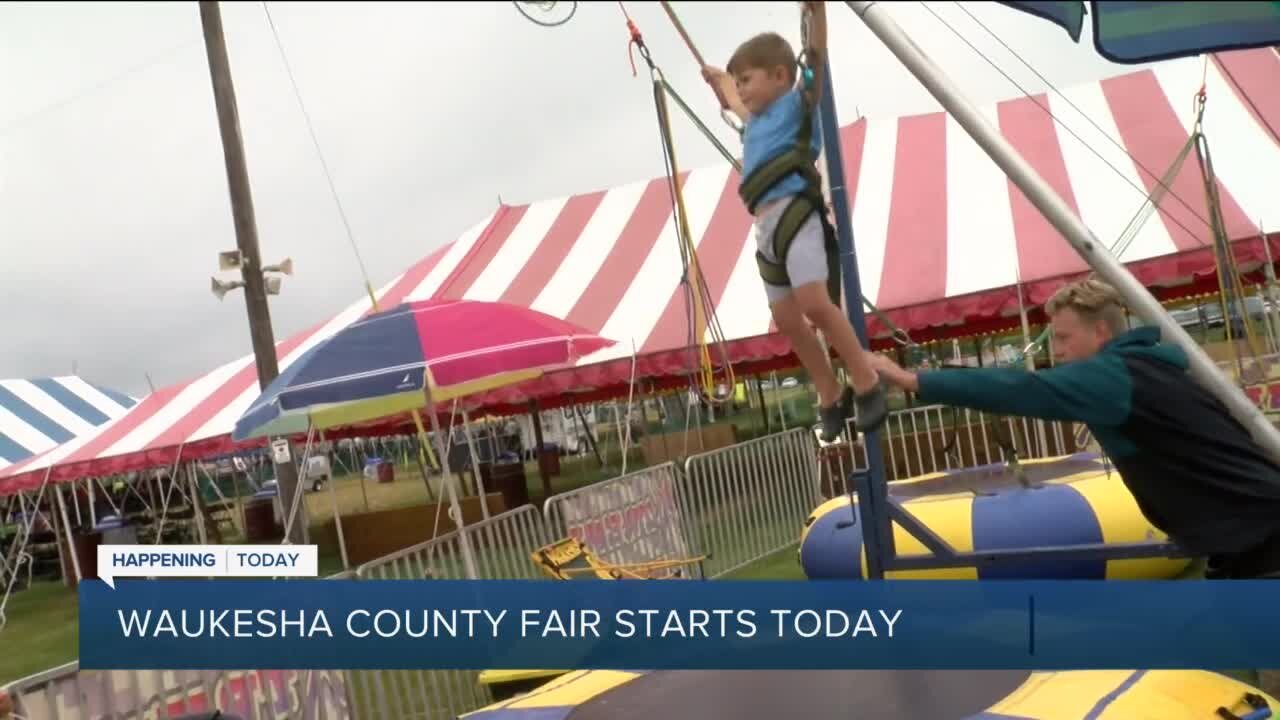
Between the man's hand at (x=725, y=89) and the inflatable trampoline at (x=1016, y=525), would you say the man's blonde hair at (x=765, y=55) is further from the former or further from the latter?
the inflatable trampoline at (x=1016, y=525)

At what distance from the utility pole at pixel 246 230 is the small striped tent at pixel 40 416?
449 cm

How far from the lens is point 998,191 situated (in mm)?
8039

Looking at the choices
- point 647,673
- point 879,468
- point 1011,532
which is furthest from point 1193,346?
point 1011,532

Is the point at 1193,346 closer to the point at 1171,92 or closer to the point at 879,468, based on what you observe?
the point at 879,468

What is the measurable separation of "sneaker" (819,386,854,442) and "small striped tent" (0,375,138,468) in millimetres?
10454

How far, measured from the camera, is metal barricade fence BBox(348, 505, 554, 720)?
14.4ft

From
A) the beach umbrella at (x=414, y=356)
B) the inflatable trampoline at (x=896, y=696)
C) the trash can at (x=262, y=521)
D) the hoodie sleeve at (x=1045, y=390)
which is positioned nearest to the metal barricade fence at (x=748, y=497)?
the beach umbrella at (x=414, y=356)

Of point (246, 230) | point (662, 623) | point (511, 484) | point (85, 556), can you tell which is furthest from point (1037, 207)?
point (85, 556)

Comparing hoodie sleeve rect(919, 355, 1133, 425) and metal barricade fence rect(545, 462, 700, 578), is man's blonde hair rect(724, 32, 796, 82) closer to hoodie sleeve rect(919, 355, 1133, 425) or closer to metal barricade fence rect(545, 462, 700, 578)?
hoodie sleeve rect(919, 355, 1133, 425)

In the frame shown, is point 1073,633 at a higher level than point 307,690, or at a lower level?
higher

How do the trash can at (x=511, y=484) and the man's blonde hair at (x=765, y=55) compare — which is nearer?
the man's blonde hair at (x=765, y=55)

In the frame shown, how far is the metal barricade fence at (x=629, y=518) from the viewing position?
577 cm

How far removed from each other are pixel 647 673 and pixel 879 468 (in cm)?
151

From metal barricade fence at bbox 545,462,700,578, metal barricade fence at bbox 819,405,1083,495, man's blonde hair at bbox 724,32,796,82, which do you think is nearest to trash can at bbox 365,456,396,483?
metal barricade fence at bbox 819,405,1083,495
